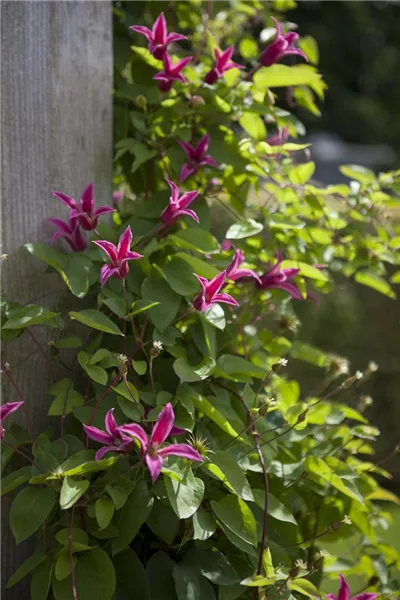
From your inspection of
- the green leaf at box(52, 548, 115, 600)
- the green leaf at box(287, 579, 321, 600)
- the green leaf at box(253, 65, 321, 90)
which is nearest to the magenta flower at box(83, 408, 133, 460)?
the green leaf at box(52, 548, 115, 600)

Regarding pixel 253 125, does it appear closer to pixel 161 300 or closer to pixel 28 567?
pixel 161 300

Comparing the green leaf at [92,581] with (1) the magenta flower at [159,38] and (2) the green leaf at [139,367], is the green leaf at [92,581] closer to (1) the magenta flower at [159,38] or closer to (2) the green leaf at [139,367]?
(2) the green leaf at [139,367]

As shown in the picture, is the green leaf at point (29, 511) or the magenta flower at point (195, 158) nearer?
the green leaf at point (29, 511)

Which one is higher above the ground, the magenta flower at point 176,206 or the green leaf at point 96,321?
the magenta flower at point 176,206

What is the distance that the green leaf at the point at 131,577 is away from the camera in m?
1.33

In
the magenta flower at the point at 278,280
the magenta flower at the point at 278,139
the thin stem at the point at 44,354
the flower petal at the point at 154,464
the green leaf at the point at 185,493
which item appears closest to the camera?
the flower petal at the point at 154,464

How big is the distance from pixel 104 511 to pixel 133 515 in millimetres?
73

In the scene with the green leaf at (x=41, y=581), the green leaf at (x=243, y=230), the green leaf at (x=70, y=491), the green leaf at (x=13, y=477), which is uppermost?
the green leaf at (x=243, y=230)

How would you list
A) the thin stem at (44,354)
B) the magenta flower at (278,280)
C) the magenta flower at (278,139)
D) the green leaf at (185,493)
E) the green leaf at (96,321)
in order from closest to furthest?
the green leaf at (185,493) < the green leaf at (96,321) < the thin stem at (44,354) < the magenta flower at (278,280) < the magenta flower at (278,139)

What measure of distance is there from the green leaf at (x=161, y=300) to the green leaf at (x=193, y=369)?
2.9 inches

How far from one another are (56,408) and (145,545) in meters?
0.33

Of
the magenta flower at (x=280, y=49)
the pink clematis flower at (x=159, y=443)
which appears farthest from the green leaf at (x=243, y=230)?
the pink clematis flower at (x=159, y=443)

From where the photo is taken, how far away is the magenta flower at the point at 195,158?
5.27 feet

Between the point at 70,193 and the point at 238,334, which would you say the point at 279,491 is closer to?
the point at 238,334
